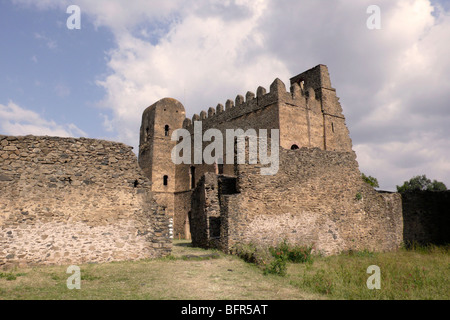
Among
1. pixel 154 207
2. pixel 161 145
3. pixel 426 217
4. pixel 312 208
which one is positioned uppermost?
pixel 161 145

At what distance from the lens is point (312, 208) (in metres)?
11.1

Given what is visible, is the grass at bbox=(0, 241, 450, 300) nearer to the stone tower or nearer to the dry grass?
the dry grass

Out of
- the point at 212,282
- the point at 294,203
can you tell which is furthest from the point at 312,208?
the point at 212,282

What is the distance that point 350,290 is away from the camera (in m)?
5.78

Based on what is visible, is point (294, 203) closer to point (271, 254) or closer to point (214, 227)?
point (271, 254)

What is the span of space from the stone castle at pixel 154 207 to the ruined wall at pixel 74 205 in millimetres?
23

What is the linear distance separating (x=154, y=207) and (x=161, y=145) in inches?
699

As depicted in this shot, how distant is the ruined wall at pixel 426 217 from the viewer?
1432 cm

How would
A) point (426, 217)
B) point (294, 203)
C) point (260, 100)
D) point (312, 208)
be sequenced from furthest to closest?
point (260, 100) → point (426, 217) → point (312, 208) → point (294, 203)

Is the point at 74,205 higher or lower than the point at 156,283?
higher

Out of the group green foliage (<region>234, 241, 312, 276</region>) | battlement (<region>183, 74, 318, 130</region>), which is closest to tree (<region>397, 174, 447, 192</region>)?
battlement (<region>183, 74, 318, 130</region>)

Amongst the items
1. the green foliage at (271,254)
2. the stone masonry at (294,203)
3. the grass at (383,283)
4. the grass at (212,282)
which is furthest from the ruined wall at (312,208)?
the grass at (383,283)

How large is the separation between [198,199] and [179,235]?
1228 cm
